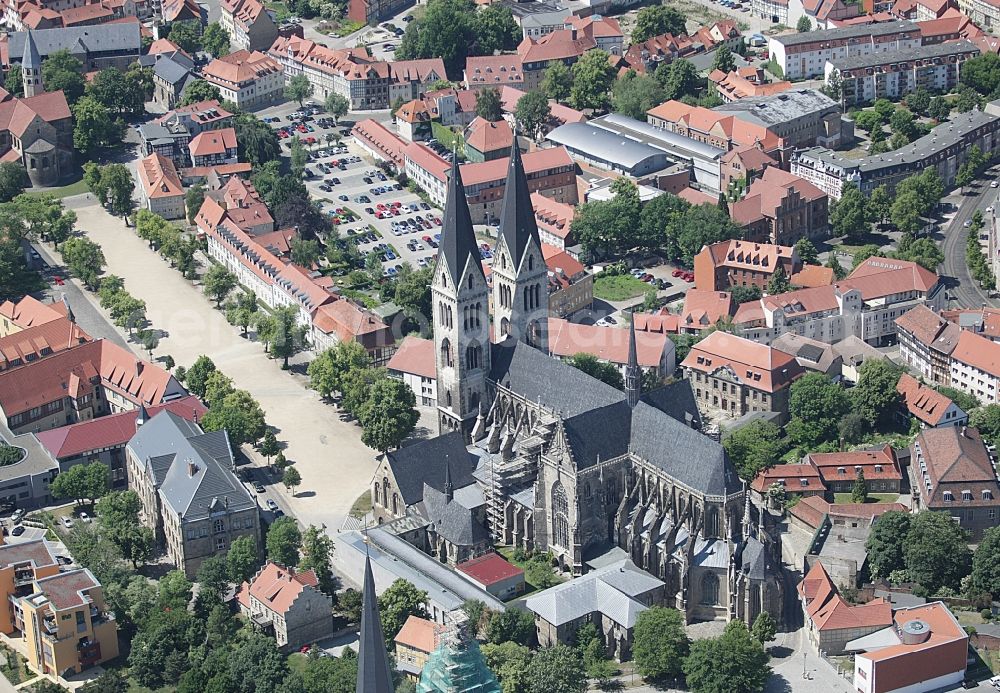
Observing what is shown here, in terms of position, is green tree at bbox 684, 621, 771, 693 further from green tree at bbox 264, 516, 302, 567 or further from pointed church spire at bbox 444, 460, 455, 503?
green tree at bbox 264, 516, 302, 567

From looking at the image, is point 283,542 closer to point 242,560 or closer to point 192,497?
point 242,560

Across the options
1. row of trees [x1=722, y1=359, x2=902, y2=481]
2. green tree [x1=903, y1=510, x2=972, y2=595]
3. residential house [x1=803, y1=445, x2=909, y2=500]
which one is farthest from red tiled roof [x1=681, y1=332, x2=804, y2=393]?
green tree [x1=903, y1=510, x2=972, y2=595]

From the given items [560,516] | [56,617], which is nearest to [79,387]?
[56,617]

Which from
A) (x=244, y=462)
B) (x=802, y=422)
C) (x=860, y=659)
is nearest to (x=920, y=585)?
(x=860, y=659)

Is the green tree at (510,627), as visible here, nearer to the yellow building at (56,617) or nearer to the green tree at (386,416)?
the yellow building at (56,617)

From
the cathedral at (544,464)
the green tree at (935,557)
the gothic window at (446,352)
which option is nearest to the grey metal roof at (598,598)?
the cathedral at (544,464)
